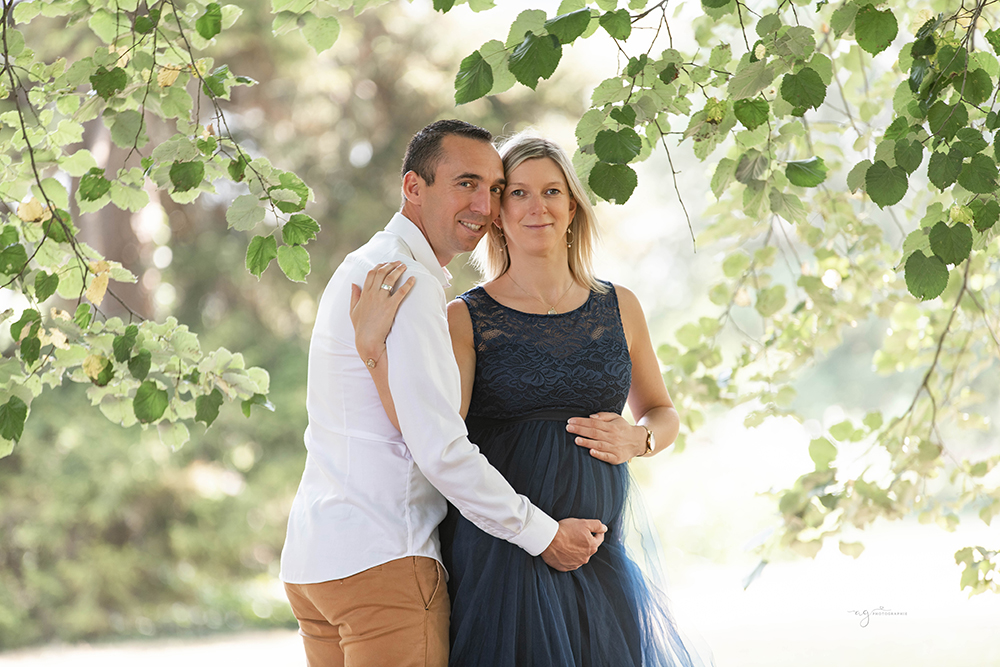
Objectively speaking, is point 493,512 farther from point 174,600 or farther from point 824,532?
point 174,600

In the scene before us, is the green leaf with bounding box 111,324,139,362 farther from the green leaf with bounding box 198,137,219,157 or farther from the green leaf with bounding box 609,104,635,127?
the green leaf with bounding box 609,104,635,127

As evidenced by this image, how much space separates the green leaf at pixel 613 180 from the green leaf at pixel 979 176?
414 mm

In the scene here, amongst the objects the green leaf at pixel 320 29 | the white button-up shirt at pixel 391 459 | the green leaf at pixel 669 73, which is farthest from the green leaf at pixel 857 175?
the green leaf at pixel 320 29

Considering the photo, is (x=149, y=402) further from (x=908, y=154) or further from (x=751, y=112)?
(x=908, y=154)

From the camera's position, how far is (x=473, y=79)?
108 cm

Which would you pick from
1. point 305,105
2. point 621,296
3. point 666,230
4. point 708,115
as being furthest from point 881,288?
point 666,230

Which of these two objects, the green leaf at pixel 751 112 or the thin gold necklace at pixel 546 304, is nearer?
the green leaf at pixel 751 112

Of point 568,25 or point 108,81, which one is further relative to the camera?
point 108,81

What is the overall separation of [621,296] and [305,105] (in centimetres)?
537

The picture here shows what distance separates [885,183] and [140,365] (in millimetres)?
1214

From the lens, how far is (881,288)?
8.52ft

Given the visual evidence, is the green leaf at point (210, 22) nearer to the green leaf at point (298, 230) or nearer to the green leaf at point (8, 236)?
the green leaf at point (298, 230)

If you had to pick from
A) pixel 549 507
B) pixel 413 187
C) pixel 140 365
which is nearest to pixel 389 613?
pixel 549 507

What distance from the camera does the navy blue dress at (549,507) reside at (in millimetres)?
1572
